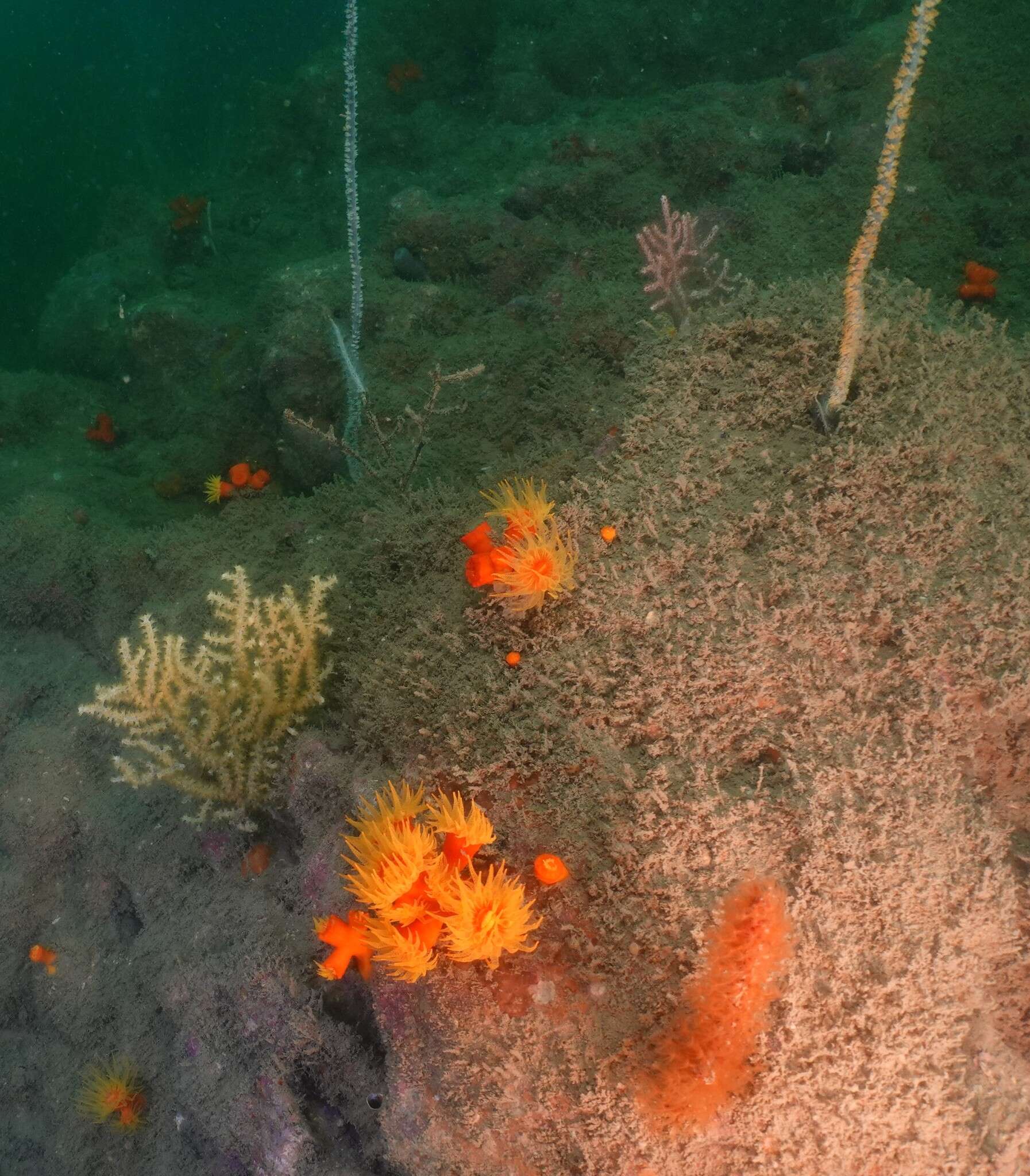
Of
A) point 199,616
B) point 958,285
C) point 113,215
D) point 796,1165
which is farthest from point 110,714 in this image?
point 113,215

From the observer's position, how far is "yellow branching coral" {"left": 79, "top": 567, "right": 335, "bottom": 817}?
3.93m

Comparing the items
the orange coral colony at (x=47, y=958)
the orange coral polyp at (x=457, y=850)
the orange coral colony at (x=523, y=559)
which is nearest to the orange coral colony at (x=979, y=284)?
the orange coral colony at (x=523, y=559)

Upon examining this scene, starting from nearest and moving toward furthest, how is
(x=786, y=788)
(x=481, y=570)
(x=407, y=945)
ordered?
(x=407, y=945)
(x=786, y=788)
(x=481, y=570)

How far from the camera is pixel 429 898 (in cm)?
269

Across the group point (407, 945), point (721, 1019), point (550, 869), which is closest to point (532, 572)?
point (550, 869)

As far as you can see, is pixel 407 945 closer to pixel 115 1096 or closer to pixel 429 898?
pixel 429 898

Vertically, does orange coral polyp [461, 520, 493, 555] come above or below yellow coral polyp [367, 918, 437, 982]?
above

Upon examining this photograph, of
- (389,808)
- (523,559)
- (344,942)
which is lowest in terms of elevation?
(344,942)

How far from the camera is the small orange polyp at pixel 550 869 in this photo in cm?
268

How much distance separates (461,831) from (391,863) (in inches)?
11.0

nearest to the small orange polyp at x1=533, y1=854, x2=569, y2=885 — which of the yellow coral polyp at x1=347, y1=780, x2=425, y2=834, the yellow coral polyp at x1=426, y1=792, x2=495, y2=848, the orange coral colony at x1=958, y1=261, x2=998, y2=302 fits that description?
the yellow coral polyp at x1=426, y1=792, x2=495, y2=848

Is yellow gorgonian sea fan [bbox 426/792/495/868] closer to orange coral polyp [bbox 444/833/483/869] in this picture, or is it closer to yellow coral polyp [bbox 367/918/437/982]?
orange coral polyp [bbox 444/833/483/869]

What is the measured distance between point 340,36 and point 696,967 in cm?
2374

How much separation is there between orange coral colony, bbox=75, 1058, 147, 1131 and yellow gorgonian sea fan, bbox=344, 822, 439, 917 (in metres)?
2.47
